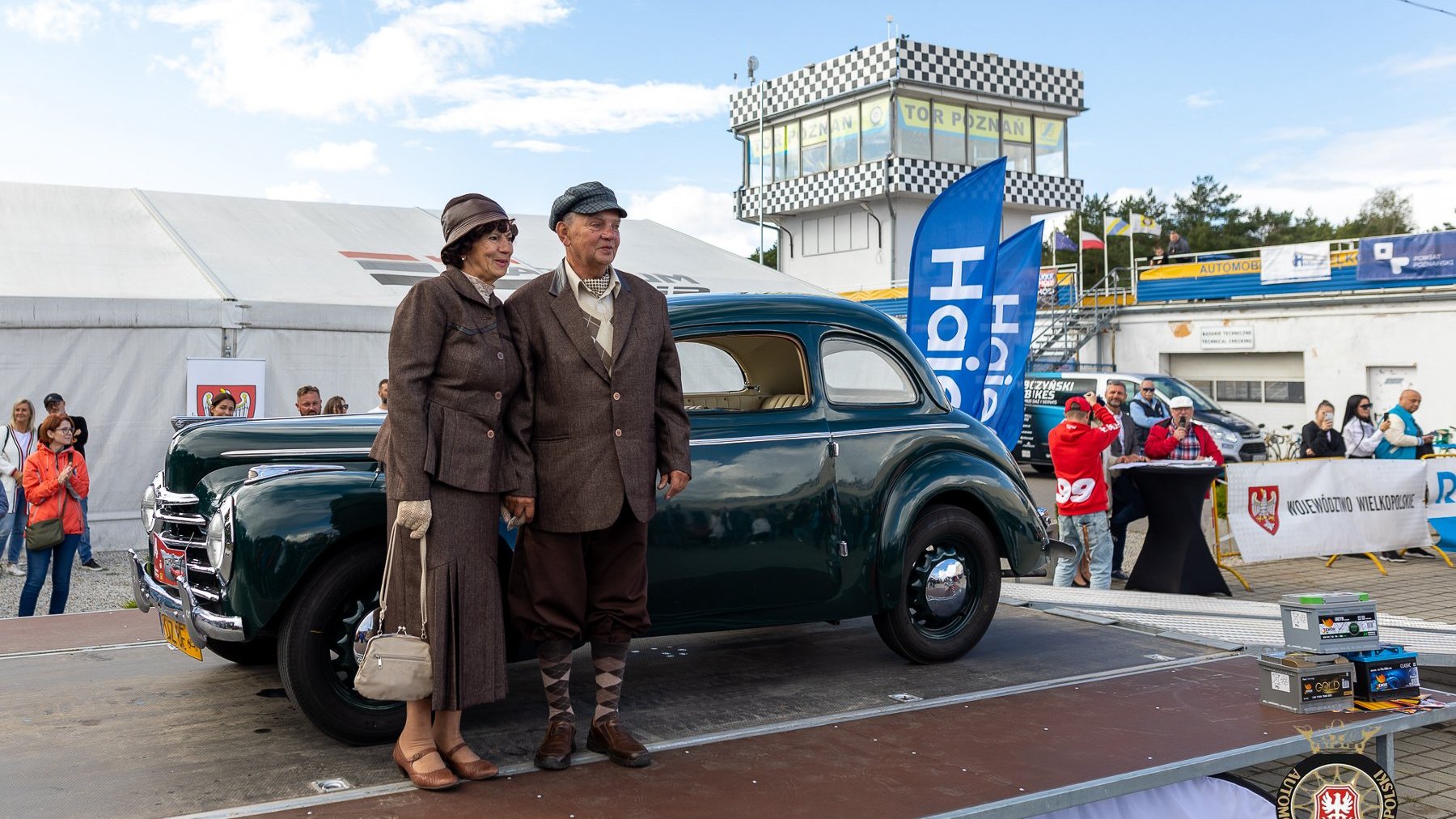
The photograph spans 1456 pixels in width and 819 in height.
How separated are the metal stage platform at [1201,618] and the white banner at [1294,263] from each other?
21.9m

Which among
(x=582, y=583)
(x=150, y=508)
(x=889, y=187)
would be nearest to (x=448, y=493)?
(x=582, y=583)

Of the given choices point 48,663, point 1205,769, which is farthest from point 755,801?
point 48,663

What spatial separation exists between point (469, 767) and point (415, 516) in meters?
0.78

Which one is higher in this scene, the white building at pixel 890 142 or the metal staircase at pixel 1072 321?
the white building at pixel 890 142

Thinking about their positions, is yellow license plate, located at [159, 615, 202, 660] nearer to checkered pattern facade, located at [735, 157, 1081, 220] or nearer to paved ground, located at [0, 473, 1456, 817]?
paved ground, located at [0, 473, 1456, 817]

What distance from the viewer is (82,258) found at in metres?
11.0

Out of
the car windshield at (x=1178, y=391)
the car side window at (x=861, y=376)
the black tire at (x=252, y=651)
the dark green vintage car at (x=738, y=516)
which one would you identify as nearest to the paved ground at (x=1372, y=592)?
the dark green vintage car at (x=738, y=516)

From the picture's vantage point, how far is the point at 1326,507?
10.1 m

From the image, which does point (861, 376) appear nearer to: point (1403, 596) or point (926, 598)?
point (926, 598)

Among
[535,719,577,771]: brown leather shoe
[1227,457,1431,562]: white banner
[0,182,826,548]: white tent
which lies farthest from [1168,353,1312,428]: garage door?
[535,719,577,771]: brown leather shoe

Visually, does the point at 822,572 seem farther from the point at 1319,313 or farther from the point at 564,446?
the point at 1319,313

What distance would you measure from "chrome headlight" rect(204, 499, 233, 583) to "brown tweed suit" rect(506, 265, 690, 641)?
92 cm

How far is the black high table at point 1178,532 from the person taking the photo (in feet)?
27.0

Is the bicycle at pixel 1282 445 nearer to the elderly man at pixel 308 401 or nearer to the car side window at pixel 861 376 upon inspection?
the elderly man at pixel 308 401
